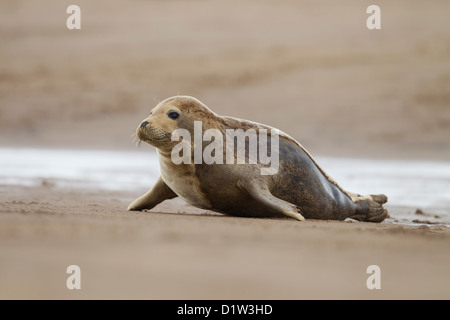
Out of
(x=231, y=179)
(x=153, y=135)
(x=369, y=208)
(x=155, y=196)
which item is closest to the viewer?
(x=153, y=135)

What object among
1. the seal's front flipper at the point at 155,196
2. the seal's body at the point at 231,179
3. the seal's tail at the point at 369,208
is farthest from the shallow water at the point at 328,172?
the seal's front flipper at the point at 155,196

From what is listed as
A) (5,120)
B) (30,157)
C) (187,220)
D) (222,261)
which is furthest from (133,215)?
(5,120)

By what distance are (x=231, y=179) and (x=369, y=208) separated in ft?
6.21

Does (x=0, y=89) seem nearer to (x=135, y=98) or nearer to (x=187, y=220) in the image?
(x=135, y=98)

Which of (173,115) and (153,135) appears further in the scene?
(173,115)

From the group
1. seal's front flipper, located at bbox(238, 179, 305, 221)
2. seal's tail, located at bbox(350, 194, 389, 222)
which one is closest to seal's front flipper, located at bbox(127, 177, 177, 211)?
seal's front flipper, located at bbox(238, 179, 305, 221)

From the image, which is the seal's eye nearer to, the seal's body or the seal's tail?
the seal's body

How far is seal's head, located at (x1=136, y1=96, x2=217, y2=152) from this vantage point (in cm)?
630

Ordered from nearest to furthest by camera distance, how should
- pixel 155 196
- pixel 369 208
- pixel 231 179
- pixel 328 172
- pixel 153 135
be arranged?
1. pixel 153 135
2. pixel 231 179
3. pixel 155 196
4. pixel 369 208
5. pixel 328 172

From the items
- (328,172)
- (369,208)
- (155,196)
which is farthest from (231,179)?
(328,172)

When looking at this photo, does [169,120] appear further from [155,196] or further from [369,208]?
[369,208]

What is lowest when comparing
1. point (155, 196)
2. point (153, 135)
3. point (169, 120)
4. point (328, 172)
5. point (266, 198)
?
point (266, 198)

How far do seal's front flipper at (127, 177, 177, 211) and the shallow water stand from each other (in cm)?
238

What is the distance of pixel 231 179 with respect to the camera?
6.41 m
